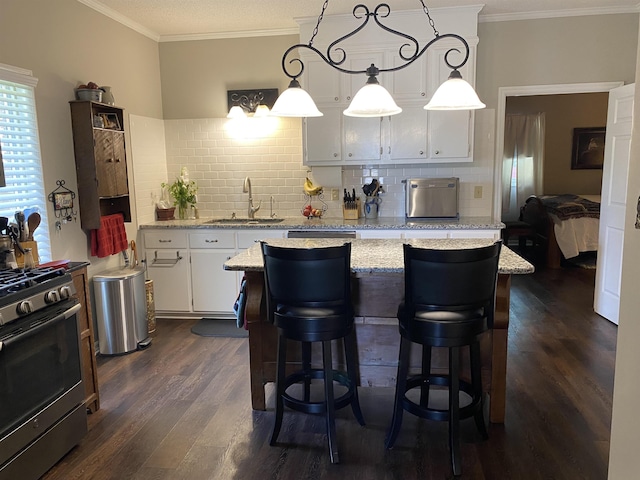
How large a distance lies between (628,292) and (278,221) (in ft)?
10.9

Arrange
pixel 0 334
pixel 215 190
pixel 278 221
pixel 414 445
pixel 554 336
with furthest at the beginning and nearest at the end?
pixel 215 190
pixel 278 221
pixel 554 336
pixel 414 445
pixel 0 334

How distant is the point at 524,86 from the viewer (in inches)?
172

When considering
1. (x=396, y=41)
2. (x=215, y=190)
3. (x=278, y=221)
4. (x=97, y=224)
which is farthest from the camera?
(x=215, y=190)

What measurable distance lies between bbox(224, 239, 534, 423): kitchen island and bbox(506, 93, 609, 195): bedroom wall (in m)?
5.94

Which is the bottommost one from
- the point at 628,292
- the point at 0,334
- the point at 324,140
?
the point at 0,334

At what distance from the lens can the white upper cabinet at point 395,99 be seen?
13.5ft

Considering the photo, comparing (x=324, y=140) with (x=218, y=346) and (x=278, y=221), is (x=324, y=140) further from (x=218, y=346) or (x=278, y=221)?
(x=218, y=346)

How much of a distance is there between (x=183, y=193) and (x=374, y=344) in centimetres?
274

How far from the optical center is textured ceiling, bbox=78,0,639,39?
3.82 meters

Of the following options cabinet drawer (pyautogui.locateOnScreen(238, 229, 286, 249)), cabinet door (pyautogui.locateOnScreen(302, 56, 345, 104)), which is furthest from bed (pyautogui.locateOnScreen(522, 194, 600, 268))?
cabinet drawer (pyautogui.locateOnScreen(238, 229, 286, 249))

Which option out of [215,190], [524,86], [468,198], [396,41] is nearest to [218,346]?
[215,190]

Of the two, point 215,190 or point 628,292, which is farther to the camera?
point 215,190

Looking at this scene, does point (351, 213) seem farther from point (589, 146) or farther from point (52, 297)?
point (589, 146)

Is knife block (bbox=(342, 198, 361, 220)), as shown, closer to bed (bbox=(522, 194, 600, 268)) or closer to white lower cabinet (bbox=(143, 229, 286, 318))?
white lower cabinet (bbox=(143, 229, 286, 318))
